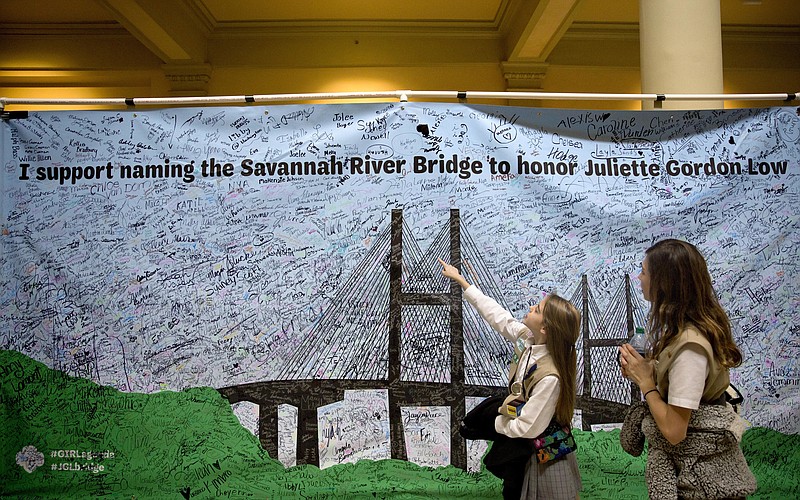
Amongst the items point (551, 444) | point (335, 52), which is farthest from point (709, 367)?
point (335, 52)

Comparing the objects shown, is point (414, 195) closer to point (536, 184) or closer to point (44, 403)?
point (536, 184)

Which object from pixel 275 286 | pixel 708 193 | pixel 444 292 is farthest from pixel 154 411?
pixel 708 193

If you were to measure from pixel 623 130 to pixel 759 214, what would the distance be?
71cm

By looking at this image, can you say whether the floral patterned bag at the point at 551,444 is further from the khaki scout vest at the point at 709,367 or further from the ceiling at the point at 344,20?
the ceiling at the point at 344,20

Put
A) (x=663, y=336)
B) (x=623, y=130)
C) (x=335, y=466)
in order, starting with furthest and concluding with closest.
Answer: (x=623, y=130)
(x=335, y=466)
(x=663, y=336)

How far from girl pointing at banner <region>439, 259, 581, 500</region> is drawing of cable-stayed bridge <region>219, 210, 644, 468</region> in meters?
0.52

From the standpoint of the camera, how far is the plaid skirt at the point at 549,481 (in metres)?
2.26

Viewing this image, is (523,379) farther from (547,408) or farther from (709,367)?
(709,367)

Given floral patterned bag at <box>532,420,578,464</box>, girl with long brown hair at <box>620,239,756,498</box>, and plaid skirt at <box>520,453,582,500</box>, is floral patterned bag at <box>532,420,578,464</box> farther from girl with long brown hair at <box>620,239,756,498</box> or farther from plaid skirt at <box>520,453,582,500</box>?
girl with long brown hair at <box>620,239,756,498</box>

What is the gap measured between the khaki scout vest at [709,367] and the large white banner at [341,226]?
1060 millimetres

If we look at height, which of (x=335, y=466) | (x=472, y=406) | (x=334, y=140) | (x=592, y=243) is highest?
(x=334, y=140)

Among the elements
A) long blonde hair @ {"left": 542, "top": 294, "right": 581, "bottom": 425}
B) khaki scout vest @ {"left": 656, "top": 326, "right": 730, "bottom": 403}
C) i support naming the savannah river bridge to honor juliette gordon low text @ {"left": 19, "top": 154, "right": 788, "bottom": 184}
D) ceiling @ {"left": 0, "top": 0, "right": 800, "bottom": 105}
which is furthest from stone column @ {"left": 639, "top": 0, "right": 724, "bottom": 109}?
ceiling @ {"left": 0, "top": 0, "right": 800, "bottom": 105}

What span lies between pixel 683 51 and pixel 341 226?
1.82m

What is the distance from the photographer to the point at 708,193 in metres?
2.99
